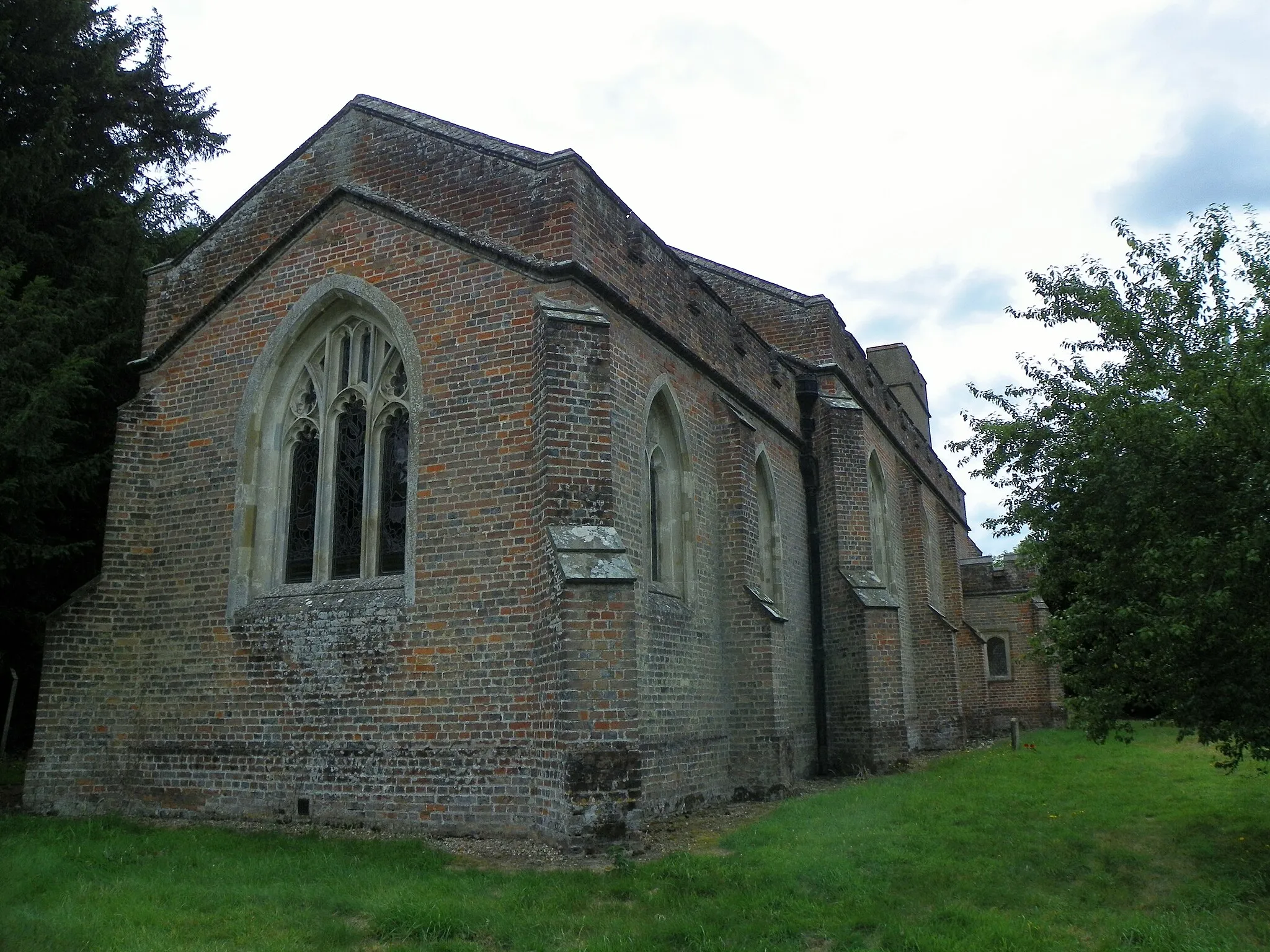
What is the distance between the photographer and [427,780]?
9.38 metres

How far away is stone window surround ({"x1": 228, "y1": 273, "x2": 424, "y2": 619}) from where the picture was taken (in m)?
10.5

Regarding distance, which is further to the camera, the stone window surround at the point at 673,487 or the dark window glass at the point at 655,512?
the stone window surround at the point at 673,487

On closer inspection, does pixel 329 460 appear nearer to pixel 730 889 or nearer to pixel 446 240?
pixel 446 240

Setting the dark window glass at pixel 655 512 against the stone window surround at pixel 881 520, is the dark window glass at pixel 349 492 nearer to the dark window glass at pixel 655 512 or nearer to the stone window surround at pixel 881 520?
the dark window glass at pixel 655 512

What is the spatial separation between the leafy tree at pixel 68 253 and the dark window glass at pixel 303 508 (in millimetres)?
2469

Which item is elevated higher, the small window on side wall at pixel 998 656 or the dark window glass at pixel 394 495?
the dark window glass at pixel 394 495

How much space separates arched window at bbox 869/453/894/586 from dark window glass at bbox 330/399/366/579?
1107cm

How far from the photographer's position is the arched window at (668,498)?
12.0 metres

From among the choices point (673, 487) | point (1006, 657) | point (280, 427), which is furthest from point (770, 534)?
point (1006, 657)

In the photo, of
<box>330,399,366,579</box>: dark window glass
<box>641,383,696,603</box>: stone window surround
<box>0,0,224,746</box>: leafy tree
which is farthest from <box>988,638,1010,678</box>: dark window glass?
<box>0,0,224,746</box>: leafy tree

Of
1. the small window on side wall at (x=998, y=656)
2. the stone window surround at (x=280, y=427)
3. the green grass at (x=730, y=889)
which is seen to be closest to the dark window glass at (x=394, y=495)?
the stone window surround at (x=280, y=427)

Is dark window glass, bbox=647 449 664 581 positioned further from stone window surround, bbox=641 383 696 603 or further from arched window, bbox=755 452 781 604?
arched window, bbox=755 452 781 604

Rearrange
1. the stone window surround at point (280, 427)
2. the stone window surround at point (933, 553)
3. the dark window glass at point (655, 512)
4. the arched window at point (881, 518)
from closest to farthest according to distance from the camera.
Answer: the stone window surround at point (280, 427) < the dark window glass at point (655, 512) < the arched window at point (881, 518) < the stone window surround at point (933, 553)

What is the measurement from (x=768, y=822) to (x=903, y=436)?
14827 millimetres
